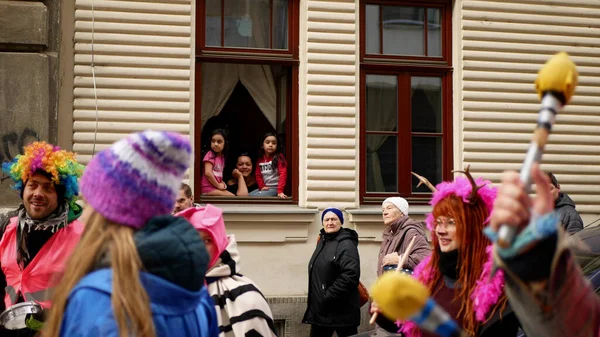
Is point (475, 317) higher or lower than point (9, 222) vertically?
lower

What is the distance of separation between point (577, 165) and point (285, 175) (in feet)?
12.2

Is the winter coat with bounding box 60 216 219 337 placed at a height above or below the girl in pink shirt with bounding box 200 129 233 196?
below

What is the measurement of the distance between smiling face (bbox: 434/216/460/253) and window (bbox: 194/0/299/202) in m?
6.03

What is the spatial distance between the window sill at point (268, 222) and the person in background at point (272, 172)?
0.25 m

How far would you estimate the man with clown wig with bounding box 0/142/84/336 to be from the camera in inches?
186

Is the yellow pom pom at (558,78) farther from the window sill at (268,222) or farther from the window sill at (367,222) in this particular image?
the window sill at (367,222)

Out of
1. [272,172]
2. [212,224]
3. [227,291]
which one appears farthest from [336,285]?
[212,224]

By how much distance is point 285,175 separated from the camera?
10352 mm

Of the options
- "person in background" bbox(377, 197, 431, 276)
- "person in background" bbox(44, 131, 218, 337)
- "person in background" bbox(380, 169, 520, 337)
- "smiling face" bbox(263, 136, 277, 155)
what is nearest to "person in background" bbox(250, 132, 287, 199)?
"smiling face" bbox(263, 136, 277, 155)

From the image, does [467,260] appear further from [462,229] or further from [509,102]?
[509,102]

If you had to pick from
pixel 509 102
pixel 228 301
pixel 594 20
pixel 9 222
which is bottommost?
pixel 228 301

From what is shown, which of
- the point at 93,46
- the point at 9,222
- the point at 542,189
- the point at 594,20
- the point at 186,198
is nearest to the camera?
the point at 542,189

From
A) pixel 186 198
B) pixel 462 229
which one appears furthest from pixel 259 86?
pixel 462 229

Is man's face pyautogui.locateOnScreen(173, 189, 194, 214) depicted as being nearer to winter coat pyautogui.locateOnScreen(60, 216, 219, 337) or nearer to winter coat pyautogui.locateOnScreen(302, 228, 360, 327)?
winter coat pyautogui.locateOnScreen(302, 228, 360, 327)
